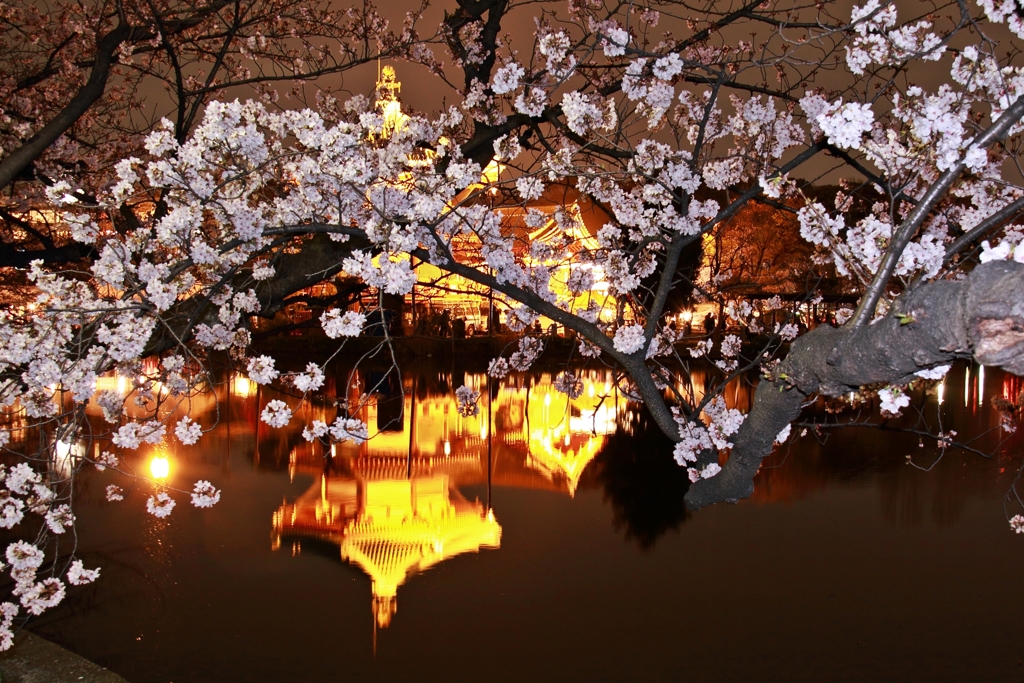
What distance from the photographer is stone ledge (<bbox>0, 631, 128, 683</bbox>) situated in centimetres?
491

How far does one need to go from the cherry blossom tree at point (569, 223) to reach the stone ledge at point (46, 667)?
0.72m

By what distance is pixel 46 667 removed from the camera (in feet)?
16.7

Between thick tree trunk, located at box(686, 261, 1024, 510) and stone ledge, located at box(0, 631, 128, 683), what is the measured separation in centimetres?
472

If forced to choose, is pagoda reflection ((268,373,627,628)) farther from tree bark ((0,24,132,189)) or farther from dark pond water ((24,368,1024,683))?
tree bark ((0,24,132,189))

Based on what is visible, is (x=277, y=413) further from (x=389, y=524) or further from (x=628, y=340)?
(x=389, y=524)

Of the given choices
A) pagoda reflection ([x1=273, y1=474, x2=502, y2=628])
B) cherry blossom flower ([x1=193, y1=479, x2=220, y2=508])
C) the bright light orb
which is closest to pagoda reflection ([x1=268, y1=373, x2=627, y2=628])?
pagoda reflection ([x1=273, y1=474, x2=502, y2=628])

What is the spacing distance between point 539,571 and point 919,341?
7580mm

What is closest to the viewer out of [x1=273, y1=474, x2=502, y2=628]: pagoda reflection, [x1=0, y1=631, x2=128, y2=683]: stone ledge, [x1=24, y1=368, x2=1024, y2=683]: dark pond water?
[x1=0, y1=631, x2=128, y2=683]: stone ledge

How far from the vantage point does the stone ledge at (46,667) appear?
16.1ft

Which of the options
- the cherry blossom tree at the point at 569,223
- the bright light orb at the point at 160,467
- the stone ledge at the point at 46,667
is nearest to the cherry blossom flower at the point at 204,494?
the cherry blossom tree at the point at 569,223

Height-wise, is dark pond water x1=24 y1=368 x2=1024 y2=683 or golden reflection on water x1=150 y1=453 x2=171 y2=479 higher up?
golden reflection on water x1=150 y1=453 x2=171 y2=479

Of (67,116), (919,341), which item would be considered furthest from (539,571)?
(919,341)

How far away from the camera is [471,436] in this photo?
1616cm

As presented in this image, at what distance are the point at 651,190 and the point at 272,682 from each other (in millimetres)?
4619
